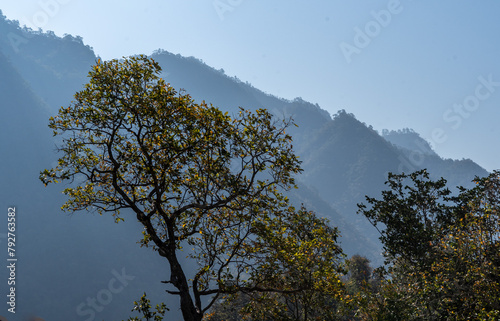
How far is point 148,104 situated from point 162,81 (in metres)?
0.82

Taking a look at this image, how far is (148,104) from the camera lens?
10.5 m

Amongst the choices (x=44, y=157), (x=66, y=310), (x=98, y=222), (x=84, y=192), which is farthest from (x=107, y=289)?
(x=84, y=192)

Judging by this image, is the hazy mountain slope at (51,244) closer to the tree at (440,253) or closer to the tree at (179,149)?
the tree at (440,253)

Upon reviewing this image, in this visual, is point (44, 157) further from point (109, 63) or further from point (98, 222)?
point (109, 63)

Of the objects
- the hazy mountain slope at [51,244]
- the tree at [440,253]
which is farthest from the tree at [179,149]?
the hazy mountain slope at [51,244]

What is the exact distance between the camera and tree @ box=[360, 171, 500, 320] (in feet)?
44.4

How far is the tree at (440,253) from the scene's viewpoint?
44.4 feet

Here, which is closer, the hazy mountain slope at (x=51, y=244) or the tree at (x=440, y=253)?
the tree at (x=440, y=253)

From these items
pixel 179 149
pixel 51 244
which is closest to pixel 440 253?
pixel 179 149

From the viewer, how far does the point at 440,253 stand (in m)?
16.8

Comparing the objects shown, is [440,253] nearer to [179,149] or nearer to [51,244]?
[179,149]

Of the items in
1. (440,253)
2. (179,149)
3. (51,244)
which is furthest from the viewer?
(51,244)

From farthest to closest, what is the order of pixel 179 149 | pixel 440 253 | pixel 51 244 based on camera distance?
pixel 51 244, pixel 440 253, pixel 179 149

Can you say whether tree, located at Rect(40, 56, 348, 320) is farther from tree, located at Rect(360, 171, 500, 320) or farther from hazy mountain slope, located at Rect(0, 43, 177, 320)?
hazy mountain slope, located at Rect(0, 43, 177, 320)
